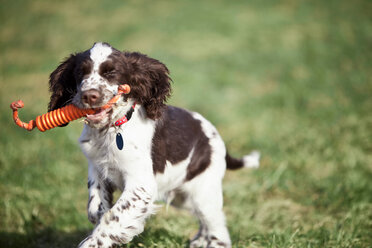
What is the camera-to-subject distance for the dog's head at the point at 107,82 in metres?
2.41

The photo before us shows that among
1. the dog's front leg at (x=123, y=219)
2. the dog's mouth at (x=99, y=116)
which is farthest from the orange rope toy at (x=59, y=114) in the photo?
the dog's front leg at (x=123, y=219)

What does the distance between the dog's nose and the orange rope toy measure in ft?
0.41

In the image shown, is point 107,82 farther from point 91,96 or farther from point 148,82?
point 148,82

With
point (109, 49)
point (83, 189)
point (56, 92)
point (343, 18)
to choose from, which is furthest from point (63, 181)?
point (343, 18)

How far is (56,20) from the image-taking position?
1376 centimetres

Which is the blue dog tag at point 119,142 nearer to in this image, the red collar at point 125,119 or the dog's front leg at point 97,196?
the red collar at point 125,119

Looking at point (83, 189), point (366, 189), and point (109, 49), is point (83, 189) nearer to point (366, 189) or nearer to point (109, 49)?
point (109, 49)

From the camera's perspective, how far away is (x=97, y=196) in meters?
2.78

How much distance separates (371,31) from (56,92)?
10.0 metres

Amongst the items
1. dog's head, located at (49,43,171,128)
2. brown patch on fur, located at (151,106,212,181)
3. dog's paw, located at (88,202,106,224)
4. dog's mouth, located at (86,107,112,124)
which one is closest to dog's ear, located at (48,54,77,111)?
dog's head, located at (49,43,171,128)

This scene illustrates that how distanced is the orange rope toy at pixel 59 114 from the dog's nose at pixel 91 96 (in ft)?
0.41

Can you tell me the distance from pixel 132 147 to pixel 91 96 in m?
0.52

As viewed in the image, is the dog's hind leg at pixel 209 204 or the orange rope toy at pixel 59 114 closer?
the orange rope toy at pixel 59 114

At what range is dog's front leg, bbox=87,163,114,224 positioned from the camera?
2729 mm
